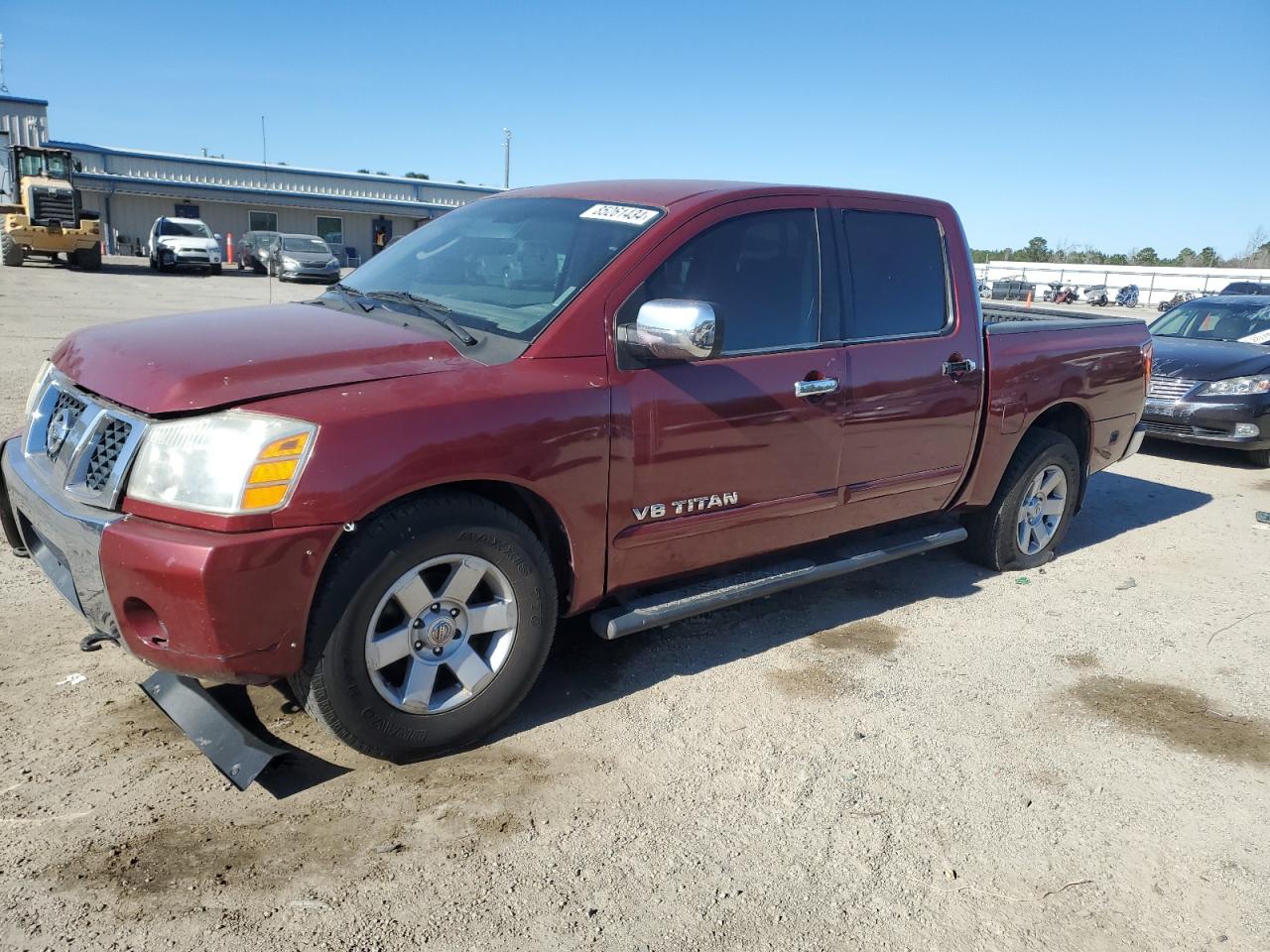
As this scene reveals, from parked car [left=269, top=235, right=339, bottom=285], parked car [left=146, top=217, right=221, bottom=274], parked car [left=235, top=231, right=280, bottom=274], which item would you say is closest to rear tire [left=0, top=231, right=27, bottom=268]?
parked car [left=146, top=217, right=221, bottom=274]

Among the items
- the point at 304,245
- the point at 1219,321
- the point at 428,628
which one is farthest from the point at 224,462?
the point at 304,245

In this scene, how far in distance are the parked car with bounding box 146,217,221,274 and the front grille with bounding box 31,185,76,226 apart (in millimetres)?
2823

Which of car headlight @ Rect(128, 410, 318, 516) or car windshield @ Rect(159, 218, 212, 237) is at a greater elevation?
car windshield @ Rect(159, 218, 212, 237)

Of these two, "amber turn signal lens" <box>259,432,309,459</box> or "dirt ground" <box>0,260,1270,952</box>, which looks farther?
"amber turn signal lens" <box>259,432,309,459</box>

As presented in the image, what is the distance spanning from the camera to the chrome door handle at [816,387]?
3754 millimetres

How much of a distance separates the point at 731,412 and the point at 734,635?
1.24 m

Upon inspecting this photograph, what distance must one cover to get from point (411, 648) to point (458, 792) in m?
0.48

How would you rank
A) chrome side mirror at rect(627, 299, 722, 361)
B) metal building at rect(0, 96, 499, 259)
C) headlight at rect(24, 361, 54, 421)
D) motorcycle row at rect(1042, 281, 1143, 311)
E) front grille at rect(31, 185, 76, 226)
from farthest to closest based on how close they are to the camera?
1. motorcycle row at rect(1042, 281, 1143, 311)
2. metal building at rect(0, 96, 499, 259)
3. front grille at rect(31, 185, 76, 226)
4. headlight at rect(24, 361, 54, 421)
5. chrome side mirror at rect(627, 299, 722, 361)

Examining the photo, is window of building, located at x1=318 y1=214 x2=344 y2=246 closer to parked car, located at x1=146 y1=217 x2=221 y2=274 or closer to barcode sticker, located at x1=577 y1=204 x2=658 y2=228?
parked car, located at x1=146 y1=217 x2=221 y2=274

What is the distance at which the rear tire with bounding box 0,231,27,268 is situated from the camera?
26944 mm

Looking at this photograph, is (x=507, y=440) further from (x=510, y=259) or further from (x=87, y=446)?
(x=87, y=446)

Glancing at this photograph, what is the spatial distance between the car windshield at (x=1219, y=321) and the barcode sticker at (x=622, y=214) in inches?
345

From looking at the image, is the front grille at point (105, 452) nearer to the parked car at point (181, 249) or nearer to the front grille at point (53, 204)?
the front grille at point (53, 204)

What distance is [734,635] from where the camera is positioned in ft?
14.0
